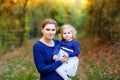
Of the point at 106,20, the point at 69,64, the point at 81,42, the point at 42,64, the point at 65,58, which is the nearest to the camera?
the point at 42,64

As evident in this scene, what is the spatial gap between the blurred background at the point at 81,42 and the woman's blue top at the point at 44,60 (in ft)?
24.6

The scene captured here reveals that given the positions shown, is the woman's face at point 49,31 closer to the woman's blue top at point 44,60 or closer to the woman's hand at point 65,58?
the woman's blue top at point 44,60

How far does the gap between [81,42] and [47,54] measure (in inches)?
936

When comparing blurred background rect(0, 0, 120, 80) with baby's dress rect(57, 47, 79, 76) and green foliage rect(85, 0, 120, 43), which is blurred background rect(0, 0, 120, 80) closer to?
green foliage rect(85, 0, 120, 43)

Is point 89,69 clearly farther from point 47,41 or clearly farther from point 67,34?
point 47,41

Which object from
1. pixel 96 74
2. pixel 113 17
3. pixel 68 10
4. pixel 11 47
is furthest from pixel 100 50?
pixel 68 10

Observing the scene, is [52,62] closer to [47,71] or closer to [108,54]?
[47,71]

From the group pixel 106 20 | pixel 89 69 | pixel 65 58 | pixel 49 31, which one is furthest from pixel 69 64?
pixel 106 20

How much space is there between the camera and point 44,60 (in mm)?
6105

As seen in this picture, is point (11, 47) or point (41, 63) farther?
point (11, 47)

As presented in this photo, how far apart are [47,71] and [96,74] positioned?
8878 mm

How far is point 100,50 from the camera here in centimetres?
2208

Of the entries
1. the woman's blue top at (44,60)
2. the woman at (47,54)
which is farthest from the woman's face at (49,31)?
the woman's blue top at (44,60)

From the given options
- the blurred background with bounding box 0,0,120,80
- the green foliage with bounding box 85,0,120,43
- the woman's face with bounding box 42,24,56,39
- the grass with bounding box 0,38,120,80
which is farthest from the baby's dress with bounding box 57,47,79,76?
the green foliage with bounding box 85,0,120,43
